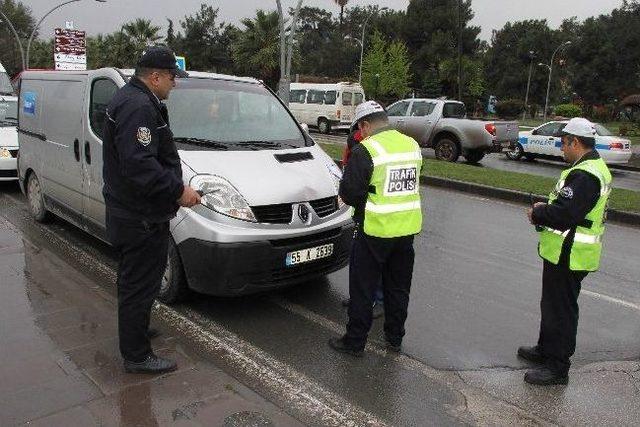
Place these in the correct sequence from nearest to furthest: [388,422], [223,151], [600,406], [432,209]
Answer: [388,422], [600,406], [223,151], [432,209]

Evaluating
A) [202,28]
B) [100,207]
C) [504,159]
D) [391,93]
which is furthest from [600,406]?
[202,28]

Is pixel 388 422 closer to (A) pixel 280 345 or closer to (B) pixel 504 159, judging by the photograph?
(A) pixel 280 345

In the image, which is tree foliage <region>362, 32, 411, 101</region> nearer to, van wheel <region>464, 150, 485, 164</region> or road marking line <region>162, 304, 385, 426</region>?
van wheel <region>464, 150, 485, 164</region>

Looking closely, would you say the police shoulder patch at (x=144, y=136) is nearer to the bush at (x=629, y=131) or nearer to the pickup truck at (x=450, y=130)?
the pickup truck at (x=450, y=130)

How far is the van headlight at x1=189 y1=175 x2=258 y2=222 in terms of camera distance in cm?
414

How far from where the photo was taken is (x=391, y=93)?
50625mm

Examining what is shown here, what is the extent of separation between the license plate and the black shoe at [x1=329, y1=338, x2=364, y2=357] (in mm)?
679

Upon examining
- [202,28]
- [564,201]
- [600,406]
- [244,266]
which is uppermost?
[202,28]

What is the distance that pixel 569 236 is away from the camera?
3484 millimetres

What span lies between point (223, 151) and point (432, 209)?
520 centimetres

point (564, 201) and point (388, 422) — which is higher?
point (564, 201)

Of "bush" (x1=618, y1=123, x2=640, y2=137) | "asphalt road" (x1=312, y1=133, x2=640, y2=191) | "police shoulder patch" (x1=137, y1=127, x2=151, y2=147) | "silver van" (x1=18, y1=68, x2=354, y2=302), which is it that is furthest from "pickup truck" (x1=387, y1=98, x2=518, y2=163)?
"bush" (x1=618, y1=123, x2=640, y2=137)

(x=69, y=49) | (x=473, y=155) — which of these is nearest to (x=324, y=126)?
(x=473, y=155)

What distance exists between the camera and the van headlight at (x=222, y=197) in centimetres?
414
